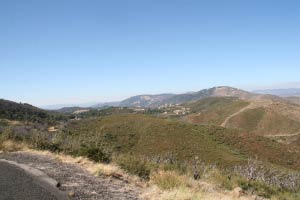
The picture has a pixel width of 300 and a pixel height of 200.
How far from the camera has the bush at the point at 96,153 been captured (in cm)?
1401

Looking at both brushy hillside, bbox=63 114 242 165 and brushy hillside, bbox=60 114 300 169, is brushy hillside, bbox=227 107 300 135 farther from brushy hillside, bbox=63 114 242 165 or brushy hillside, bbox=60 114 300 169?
brushy hillside, bbox=63 114 242 165

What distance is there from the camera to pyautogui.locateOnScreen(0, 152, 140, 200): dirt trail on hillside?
27.2ft

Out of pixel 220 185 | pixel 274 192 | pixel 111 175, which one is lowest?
pixel 274 192

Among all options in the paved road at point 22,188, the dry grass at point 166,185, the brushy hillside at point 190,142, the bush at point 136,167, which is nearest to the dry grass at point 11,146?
the dry grass at point 166,185

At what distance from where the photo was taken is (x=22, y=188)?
26.9ft

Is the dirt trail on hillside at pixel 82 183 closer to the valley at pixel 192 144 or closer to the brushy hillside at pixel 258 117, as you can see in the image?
the valley at pixel 192 144

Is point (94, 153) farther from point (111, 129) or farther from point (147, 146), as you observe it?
point (111, 129)

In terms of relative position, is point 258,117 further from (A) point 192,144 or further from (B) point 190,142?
(A) point 192,144

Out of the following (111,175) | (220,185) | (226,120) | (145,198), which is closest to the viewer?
(145,198)

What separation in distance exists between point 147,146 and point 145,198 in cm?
6141

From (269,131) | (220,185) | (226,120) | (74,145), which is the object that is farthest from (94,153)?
(226,120)

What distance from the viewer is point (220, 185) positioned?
39.6ft

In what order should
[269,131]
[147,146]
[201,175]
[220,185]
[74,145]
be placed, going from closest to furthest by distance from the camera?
1. [220,185]
2. [201,175]
3. [74,145]
4. [147,146]
5. [269,131]

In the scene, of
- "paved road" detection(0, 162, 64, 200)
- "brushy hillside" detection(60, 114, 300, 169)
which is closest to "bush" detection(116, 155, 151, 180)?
"paved road" detection(0, 162, 64, 200)
